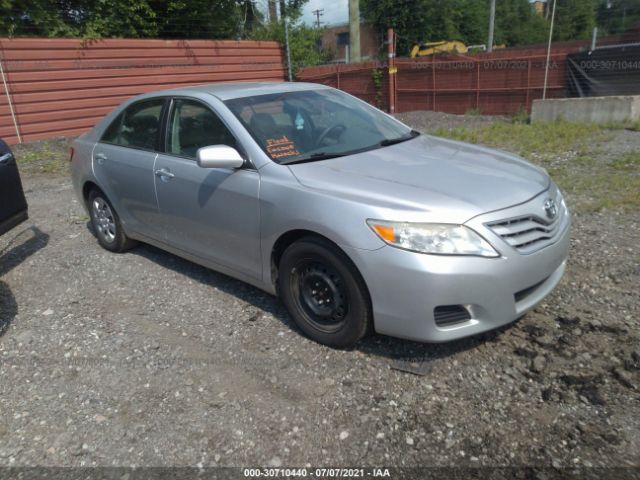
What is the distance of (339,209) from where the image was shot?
9.84ft

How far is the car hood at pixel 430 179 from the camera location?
2877 mm

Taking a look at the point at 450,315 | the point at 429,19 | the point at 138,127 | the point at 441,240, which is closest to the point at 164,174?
the point at 138,127

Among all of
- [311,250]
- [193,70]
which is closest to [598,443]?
[311,250]

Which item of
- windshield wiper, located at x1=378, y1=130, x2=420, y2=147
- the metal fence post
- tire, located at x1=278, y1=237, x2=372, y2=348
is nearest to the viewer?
tire, located at x1=278, y1=237, x2=372, y2=348

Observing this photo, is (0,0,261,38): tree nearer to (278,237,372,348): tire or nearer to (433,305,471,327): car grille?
(278,237,372,348): tire

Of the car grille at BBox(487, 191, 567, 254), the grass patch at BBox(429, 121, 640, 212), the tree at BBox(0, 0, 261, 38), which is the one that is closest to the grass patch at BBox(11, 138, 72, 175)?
the tree at BBox(0, 0, 261, 38)

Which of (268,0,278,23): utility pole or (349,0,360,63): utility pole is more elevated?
(268,0,278,23): utility pole

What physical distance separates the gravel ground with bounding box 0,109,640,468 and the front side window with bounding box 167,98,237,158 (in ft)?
3.81

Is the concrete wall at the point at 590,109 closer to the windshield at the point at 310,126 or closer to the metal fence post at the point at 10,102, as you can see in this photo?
the windshield at the point at 310,126

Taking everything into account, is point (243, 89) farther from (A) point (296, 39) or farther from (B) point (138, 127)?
(A) point (296, 39)

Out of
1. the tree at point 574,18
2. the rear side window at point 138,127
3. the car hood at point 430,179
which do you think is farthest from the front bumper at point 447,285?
the tree at point 574,18

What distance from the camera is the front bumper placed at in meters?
2.74

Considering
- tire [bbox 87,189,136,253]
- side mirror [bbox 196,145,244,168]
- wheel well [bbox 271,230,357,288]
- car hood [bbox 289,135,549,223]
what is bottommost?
tire [bbox 87,189,136,253]

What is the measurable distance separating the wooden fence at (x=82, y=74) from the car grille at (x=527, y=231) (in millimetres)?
11510
